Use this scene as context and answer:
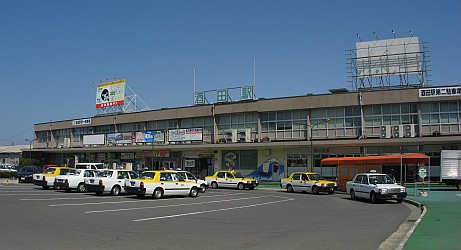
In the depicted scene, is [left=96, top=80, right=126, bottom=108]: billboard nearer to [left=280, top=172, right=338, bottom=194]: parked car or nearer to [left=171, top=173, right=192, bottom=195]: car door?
[left=280, top=172, right=338, bottom=194]: parked car

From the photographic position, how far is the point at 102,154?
215ft

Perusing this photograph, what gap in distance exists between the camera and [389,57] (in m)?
45.9

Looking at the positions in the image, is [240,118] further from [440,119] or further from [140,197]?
[140,197]

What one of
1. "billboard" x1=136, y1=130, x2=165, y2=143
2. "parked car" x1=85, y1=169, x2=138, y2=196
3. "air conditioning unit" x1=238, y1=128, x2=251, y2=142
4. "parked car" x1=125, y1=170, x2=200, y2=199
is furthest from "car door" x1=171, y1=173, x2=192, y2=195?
"billboard" x1=136, y1=130, x2=165, y2=143

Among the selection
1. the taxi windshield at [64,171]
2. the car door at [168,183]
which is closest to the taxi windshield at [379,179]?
the car door at [168,183]

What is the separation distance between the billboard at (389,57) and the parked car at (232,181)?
17.5 metres

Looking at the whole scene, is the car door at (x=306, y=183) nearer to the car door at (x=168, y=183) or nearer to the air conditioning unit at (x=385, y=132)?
the air conditioning unit at (x=385, y=132)

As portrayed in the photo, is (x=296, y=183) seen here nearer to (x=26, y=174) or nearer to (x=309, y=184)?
(x=309, y=184)

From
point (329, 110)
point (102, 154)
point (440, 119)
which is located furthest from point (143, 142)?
point (440, 119)

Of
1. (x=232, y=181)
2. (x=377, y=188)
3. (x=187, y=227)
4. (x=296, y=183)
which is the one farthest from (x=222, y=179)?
(x=187, y=227)

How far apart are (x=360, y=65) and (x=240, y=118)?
13969mm

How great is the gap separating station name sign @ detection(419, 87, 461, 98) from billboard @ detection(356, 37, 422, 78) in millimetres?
5828

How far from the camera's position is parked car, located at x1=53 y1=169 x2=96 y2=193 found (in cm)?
2966

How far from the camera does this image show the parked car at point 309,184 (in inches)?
1271
